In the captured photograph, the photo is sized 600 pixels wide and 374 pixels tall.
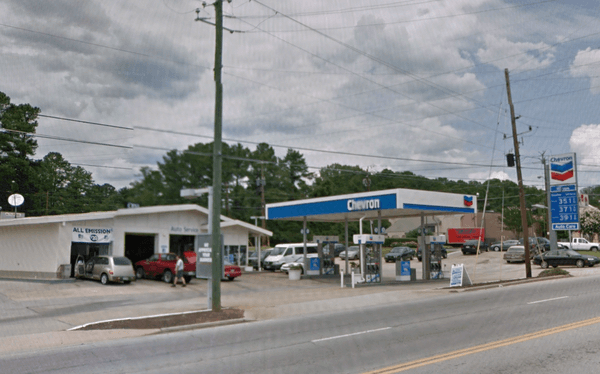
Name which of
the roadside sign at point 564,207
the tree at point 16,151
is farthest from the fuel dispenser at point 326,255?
the tree at point 16,151

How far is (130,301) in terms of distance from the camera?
20.9 metres

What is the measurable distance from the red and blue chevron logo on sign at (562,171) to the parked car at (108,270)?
30.2 meters

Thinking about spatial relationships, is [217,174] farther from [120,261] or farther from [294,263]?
[294,263]

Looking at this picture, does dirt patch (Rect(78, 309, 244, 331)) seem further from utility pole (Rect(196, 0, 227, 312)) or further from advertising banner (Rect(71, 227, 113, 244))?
advertising banner (Rect(71, 227, 113, 244))

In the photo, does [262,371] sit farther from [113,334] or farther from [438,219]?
[438,219]

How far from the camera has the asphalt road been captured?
27.8 ft

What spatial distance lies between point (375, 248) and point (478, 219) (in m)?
54.9

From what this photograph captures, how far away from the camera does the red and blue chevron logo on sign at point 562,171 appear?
36.2 m

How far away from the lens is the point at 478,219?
7750 centimetres

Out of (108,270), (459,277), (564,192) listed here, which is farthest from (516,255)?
(108,270)

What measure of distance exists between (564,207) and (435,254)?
39.4 feet

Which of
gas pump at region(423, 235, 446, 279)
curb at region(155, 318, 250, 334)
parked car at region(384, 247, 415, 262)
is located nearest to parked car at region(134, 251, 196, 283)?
curb at region(155, 318, 250, 334)

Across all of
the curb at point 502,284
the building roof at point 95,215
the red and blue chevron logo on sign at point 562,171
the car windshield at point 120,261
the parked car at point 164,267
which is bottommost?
the curb at point 502,284

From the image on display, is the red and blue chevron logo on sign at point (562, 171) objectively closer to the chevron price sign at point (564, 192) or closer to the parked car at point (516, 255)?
the chevron price sign at point (564, 192)
